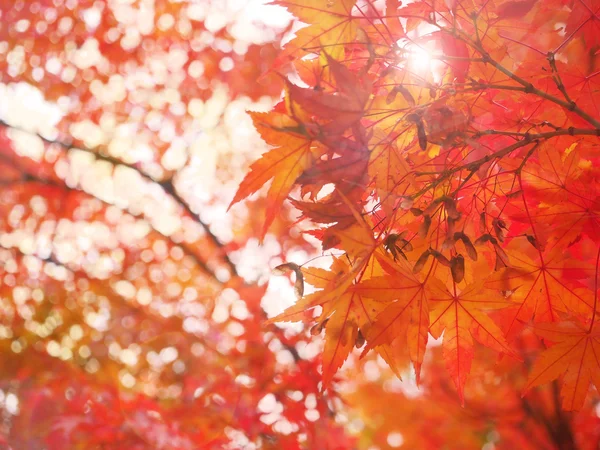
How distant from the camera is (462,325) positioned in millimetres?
991

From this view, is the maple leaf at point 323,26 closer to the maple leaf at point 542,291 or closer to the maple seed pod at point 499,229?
the maple seed pod at point 499,229

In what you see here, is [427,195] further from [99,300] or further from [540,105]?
[99,300]

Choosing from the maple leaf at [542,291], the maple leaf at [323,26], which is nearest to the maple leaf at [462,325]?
the maple leaf at [542,291]

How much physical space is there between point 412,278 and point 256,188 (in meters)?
0.33

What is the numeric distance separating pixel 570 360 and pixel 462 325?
21cm

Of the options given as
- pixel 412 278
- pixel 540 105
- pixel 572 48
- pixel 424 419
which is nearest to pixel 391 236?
pixel 412 278

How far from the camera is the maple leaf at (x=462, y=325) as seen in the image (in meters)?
0.94

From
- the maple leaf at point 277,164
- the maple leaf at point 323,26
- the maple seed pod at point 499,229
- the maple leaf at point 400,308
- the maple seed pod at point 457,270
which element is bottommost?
the maple leaf at point 400,308

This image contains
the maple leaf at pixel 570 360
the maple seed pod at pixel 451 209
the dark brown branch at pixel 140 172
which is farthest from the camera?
the dark brown branch at pixel 140 172

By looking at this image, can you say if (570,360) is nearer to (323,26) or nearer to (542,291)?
(542,291)

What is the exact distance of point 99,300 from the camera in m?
4.67

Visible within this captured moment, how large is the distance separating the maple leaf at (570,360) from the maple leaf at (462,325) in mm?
80

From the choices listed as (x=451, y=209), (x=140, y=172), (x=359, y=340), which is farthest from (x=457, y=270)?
(x=140, y=172)

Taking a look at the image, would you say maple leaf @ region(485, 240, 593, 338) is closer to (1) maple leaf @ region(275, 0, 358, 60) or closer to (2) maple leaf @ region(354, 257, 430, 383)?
(2) maple leaf @ region(354, 257, 430, 383)
